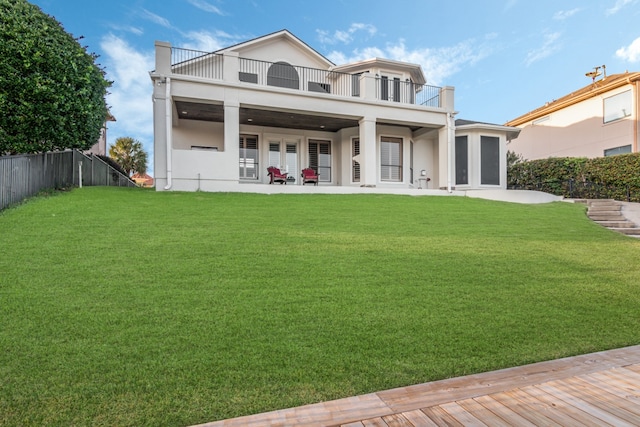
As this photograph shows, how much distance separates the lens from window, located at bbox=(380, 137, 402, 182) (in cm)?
1602

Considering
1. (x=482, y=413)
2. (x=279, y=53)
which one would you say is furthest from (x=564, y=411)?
(x=279, y=53)

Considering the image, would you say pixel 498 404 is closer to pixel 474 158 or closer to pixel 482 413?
pixel 482 413

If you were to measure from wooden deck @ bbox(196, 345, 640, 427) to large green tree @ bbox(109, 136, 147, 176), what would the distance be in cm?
2998

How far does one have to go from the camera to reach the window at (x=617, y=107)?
1783cm

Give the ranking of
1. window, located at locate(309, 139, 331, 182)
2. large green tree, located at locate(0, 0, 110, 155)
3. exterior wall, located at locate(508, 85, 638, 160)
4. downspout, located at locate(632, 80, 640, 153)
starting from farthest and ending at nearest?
exterior wall, located at locate(508, 85, 638, 160) → downspout, located at locate(632, 80, 640, 153) → window, located at locate(309, 139, 331, 182) → large green tree, located at locate(0, 0, 110, 155)

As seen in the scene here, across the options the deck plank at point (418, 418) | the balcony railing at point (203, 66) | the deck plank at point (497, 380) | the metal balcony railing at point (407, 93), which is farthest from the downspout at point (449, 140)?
the deck plank at point (418, 418)

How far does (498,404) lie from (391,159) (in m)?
14.6

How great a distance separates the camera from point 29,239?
5445mm

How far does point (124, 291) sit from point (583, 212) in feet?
41.5

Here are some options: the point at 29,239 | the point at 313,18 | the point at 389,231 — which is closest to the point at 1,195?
the point at 29,239

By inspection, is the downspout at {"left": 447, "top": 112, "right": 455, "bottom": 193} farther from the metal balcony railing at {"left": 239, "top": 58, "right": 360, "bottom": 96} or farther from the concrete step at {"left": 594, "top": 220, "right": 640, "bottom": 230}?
the concrete step at {"left": 594, "top": 220, "right": 640, "bottom": 230}

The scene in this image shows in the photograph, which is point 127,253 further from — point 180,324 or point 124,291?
point 180,324

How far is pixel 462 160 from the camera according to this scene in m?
15.8

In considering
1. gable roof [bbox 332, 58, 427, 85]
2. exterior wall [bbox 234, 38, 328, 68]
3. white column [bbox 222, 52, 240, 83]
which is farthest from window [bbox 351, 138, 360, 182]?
white column [bbox 222, 52, 240, 83]
